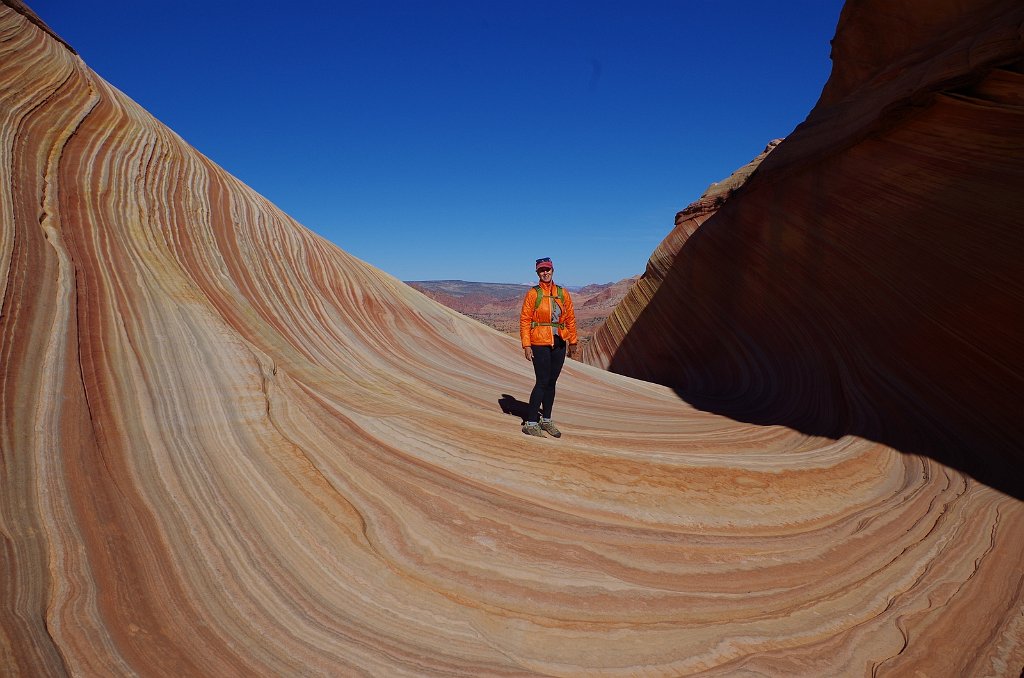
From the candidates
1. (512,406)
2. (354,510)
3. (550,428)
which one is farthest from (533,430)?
(354,510)

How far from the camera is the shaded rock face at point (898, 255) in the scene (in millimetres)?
4359

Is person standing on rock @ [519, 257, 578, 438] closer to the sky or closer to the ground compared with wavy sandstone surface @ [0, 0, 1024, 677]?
closer to the sky

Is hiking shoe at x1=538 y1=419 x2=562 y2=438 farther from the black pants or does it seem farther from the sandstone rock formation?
the sandstone rock formation

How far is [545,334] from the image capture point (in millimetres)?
3900

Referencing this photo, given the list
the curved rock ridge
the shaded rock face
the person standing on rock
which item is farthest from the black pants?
the curved rock ridge

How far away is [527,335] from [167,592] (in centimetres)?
259

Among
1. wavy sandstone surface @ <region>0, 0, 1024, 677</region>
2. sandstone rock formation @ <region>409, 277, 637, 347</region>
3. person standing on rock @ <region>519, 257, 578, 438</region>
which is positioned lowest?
wavy sandstone surface @ <region>0, 0, 1024, 677</region>

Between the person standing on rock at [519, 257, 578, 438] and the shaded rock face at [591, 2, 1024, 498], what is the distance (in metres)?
2.58

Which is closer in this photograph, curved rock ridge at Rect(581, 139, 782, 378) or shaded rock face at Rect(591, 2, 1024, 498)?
shaded rock face at Rect(591, 2, 1024, 498)

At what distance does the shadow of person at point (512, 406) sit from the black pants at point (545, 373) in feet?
1.42

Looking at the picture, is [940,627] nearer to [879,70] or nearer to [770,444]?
[770,444]

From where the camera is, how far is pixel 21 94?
448 cm

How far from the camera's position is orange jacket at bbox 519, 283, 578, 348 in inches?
154

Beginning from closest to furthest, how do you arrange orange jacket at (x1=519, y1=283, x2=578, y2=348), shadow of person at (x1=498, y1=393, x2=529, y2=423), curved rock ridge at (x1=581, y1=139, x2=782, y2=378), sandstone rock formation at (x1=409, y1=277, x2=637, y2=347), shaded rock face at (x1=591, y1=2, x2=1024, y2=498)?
orange jacket at (x1=519, y1=283, x2=578, y2=348), shaded rock face at (x1=591, y1=2, x2=1024, y2=498), shadow of person at (x1=498, y1=393, x2=529, y2=423), curved rock ridge at (x1=581, y1=139, x2=782, y2=378), sandstone rock formation at (x1=409, y1=277, x2=637, y2=347)
